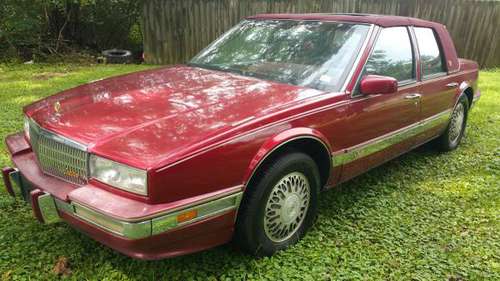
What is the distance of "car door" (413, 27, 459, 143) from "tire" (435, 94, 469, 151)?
1.12 feet

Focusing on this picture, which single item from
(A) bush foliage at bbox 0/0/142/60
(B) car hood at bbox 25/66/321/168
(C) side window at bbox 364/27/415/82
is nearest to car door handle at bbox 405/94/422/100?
(C) side window at bbox 364/27/415/82

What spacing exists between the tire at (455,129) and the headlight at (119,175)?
12.8 ft

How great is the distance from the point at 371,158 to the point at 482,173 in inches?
67.4

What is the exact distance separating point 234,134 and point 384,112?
1.62 meters

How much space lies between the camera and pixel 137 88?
3.20m

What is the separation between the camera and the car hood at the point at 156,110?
2305 mm

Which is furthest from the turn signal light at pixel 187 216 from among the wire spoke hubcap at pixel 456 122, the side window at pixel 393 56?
the wire spoke hubcap at pixel 456 122

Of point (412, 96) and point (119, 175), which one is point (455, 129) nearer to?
point (412, 96)

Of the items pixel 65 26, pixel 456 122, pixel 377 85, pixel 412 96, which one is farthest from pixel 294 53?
pixel 65 26

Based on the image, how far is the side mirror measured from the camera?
3141mm

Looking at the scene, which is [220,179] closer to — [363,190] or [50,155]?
[50,155]

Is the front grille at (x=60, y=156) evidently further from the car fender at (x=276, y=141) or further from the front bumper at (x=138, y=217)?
the car fender at (x=276, y=141)

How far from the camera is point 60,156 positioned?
2523 mm

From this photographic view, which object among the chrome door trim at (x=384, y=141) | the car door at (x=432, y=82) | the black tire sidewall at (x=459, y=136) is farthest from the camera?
the black tire sidewall at (x=459, y=136)
